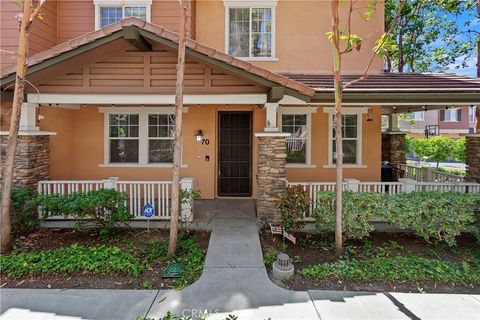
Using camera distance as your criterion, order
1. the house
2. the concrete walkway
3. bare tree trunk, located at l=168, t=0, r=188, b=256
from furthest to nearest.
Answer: the house < bare tree trunk, located at l=168, t=0, r=188, b=256 < the concrete walkway

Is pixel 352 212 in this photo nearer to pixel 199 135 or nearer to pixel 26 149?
pixel 199 135

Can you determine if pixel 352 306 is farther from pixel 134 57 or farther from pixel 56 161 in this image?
pixel 56 161

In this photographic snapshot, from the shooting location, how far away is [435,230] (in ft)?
19.0

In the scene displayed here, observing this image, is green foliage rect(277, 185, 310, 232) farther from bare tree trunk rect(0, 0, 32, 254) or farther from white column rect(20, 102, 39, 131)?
white column rect(20, 102, 39, 131)

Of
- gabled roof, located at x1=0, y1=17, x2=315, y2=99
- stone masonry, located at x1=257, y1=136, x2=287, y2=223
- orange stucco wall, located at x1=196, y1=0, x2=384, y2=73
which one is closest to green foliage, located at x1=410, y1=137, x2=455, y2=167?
orange stucco wall, located at x1=196, y1=0, x2=384, y2=73

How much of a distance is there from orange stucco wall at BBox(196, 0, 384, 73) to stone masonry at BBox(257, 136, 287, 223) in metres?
3.63

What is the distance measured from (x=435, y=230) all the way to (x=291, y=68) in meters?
6.13

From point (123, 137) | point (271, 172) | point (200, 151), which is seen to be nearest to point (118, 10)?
point (123, 137)

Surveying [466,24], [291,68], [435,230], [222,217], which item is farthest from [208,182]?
[466,24]

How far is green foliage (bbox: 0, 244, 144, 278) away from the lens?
488 cm

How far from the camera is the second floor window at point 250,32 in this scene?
934 centimetres

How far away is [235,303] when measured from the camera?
411 cm

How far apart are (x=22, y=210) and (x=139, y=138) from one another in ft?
12.4

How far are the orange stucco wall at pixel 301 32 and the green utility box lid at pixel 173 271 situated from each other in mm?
6789
